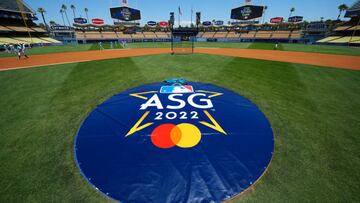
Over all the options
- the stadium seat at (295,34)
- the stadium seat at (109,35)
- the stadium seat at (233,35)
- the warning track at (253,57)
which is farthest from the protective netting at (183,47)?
the stadium seat at (295,34)

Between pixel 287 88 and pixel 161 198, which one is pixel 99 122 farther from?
pixel 287 88

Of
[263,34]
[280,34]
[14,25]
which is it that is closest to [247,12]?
[263,34]

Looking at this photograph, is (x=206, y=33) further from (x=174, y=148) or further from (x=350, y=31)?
(x=174, y=148)

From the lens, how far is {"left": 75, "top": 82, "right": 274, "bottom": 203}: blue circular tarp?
3096 millimetres

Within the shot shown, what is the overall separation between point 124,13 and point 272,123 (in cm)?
8002

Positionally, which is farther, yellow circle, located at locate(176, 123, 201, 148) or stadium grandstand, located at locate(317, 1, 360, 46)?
stadium grandstand, located at locate(317, 1, 360, 46)

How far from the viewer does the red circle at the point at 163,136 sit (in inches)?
166

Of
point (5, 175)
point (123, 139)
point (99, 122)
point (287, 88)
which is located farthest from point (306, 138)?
point (5, 175)

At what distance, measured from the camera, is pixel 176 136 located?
450 cm

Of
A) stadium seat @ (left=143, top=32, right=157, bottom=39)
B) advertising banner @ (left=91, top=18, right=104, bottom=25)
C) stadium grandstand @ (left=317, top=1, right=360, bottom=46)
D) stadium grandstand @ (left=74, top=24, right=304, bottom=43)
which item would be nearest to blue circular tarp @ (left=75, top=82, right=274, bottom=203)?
stadium grandstand @ (left=317, top=1, right=360, bottom=46)

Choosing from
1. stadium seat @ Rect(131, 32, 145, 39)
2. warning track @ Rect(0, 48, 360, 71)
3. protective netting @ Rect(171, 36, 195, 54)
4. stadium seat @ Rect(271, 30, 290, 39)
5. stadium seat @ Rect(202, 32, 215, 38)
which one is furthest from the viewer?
stadium seat @ Rect(202, 32, 215, 38)

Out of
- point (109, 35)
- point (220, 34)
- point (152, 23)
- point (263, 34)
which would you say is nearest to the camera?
point (263, 34)

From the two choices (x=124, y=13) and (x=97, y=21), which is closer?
(x=124, y=13)

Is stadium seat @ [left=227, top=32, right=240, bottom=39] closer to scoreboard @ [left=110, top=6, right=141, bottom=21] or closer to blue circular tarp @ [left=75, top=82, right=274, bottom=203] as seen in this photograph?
scoreboard @ [left=110, top=6, right=141, bottom=21]
